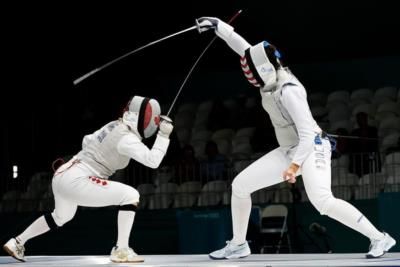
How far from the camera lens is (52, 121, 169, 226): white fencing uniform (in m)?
6.07

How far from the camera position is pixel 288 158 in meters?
Result: 5.97

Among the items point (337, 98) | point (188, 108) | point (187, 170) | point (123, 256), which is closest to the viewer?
point (123, 256)

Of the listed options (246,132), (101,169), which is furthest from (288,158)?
(246,132)

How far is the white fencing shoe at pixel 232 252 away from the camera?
20.3 ft

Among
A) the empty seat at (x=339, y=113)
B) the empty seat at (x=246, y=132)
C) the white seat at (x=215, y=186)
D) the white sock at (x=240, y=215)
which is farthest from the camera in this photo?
the empty seat at (x=246, y=132)

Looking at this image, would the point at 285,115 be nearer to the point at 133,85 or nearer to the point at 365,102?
the point at 365,102

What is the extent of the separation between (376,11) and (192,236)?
391cm

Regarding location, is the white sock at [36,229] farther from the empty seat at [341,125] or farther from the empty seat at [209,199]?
the empty seat at [341,125]

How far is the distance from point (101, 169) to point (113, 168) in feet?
0.28

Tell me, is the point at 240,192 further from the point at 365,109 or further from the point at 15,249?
the point at 365,109

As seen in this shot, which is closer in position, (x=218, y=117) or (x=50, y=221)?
(x=50, y=221)

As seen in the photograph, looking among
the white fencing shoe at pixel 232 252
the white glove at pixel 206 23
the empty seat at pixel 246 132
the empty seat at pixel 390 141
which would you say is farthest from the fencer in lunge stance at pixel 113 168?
the empty seat at pixel 246 132

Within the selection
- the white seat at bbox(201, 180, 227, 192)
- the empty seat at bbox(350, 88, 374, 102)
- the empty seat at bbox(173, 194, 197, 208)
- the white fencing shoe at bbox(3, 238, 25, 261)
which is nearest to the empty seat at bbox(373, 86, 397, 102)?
the empty seat at bbox(350, 88, 374, 102)

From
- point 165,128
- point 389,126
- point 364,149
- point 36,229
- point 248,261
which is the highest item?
point 389,126
